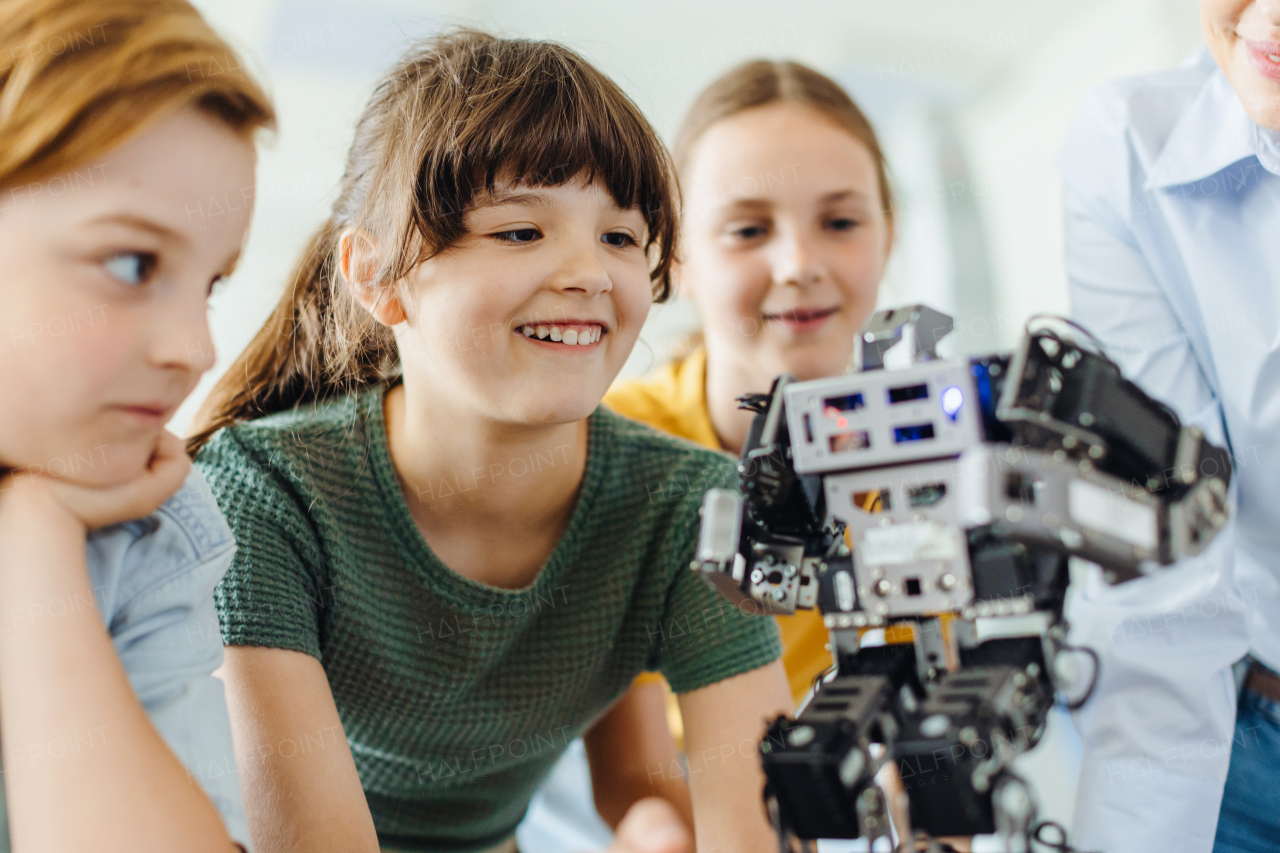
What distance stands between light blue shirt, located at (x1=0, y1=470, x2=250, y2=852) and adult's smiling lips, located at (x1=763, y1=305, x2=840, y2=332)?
0.92m

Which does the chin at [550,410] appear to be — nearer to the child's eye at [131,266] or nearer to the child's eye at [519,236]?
the child's eye at [519,236]

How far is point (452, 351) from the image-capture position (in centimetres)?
93

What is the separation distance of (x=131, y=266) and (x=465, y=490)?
1.56ft

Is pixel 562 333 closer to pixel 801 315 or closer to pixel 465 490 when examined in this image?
pixel 465 490

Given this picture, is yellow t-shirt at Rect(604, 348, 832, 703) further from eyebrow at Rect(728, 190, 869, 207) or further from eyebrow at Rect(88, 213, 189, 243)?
eyebrow at Rect(88, 213, 189, 243)

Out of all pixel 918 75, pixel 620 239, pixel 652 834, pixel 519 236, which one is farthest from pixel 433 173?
pixel 918 75

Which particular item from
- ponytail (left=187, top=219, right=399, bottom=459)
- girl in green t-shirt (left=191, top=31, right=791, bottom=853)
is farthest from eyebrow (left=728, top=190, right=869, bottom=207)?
ponytail (left=187, top=219, right=399, bottom=459)

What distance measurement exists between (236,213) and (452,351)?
0.26 meters

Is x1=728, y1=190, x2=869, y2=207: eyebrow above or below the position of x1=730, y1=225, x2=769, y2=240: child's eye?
above

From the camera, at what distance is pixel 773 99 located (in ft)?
5.03

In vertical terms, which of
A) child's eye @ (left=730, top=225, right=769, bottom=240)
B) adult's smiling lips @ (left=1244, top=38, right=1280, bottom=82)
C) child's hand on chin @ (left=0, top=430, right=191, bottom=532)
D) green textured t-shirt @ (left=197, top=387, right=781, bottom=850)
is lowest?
green textured t-shirt @ (left=197, top=387, right=781, bottom=850)

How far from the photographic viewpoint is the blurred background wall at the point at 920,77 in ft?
8.84

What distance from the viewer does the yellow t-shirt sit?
142 cm

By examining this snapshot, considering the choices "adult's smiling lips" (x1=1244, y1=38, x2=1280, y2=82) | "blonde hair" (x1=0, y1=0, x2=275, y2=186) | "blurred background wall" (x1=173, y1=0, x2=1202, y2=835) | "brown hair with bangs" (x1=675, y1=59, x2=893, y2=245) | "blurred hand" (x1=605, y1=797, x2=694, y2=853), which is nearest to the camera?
"blonde hair" (x1=0, y1=0, x2=275, y2=186)
